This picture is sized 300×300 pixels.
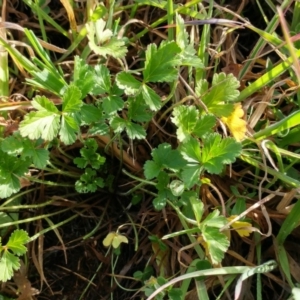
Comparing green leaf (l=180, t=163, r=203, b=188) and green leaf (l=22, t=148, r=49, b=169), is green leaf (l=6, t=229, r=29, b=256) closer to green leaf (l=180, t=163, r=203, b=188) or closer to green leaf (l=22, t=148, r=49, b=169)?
green leaf (l=22, t=148, r=49, b=169)

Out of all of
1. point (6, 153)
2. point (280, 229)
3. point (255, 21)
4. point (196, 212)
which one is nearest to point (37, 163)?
point (6, 153)

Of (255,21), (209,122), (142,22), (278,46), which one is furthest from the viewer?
(255,21)

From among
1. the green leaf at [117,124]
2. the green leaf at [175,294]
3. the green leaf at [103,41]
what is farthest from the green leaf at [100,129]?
the green leaf at [175,294]

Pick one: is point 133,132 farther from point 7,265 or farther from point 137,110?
point 7,265

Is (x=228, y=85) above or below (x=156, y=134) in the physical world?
above

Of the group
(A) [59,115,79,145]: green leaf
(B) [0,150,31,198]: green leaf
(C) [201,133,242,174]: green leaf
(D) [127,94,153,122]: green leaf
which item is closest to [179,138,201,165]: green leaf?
(C) [201,133,242,174]: green leaf

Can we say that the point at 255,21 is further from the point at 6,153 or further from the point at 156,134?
the point at 6,153

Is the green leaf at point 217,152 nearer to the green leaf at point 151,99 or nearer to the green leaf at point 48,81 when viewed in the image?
the green leaf at point 151,99

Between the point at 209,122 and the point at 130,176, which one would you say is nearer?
the point at 209,122
